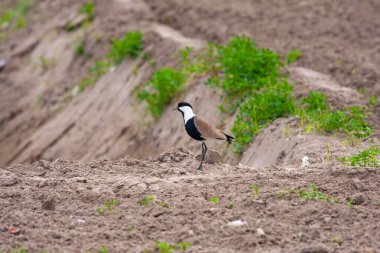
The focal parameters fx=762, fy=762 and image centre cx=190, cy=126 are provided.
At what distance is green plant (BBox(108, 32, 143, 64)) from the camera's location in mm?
14250

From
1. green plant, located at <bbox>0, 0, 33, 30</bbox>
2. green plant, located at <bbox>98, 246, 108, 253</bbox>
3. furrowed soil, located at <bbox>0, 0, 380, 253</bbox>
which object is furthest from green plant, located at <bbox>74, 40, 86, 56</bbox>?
green plant, located at <bbox>98, 246, 108, 253</bbox>

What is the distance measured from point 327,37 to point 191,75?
2.79 metres

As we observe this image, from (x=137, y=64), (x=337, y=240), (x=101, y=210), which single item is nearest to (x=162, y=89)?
(x=137, y=64)

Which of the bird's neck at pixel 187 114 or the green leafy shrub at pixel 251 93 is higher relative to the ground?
the bird's neck at pixel 187 114

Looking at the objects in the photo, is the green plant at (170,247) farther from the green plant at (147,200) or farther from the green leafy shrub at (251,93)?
the green leafy shrub at (251,93)

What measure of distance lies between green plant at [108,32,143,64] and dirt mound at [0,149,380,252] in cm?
694

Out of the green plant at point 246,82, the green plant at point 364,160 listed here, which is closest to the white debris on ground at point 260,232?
the green plant at point 364,160

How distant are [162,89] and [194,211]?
19.7 ft

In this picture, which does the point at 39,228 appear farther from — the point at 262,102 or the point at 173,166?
the point at 262,102

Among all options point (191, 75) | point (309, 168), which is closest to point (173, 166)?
point (309, 168)

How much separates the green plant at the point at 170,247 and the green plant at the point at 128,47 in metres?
8.62

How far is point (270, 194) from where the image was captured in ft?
21.5

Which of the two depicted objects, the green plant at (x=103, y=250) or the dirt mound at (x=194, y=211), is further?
the dirt mound at (x=194, y=211)

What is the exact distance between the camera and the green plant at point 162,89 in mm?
12133
